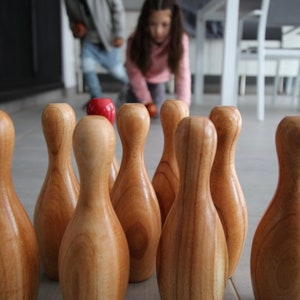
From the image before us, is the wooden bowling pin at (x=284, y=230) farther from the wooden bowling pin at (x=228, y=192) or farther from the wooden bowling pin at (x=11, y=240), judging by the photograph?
the wooden bowling pin at (x=11, y=240)

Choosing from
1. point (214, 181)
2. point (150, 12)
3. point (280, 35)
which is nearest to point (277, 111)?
point (150, 12)

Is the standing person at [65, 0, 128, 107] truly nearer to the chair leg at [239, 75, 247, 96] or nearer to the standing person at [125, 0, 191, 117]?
the standing person at [125, 0, 191, 117]

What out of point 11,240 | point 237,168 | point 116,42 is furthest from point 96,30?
point 11,240

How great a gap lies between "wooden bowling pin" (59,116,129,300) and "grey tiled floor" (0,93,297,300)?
0.26ft

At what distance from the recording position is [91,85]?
1812mm

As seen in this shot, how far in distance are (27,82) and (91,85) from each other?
1.32 feet

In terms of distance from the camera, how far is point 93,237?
11.0 inches

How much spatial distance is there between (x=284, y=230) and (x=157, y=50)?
1215mm

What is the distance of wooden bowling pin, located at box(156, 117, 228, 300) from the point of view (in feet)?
0.91

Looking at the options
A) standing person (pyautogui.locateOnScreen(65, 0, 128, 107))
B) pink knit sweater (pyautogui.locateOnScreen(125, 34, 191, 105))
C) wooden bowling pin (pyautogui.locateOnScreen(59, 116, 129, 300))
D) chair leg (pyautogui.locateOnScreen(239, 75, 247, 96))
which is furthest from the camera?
chair leg (pyautogui.locateOnScreen(239, 75, 247, 96))

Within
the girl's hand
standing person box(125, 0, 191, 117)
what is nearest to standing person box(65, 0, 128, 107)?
the girl's hand

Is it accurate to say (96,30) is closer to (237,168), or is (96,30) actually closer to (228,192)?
(237,168)

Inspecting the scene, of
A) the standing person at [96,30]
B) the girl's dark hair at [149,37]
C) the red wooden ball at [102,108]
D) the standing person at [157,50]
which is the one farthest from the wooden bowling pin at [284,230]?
the standing person at [96,30]

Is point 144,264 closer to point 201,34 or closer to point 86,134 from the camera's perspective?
point 86,134
